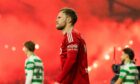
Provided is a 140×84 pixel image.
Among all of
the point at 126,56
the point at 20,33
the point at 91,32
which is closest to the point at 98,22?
the point at 91,32

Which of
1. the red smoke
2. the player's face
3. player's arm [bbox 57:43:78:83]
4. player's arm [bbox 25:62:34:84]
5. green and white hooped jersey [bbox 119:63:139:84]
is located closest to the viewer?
player's arm [bbox 57:43:78:83]

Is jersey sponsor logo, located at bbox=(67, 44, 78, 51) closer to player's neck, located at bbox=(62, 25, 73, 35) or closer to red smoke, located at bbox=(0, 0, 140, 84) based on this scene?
player's neck, located at bbox=(62, 25, 73, 35)

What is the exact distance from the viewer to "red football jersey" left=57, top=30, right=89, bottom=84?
2.94 metres

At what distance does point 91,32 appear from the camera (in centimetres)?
910

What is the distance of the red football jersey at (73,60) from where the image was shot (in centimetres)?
294

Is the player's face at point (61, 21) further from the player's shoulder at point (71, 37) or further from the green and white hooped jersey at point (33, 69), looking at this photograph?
the green and white hooped jersey at point (33, 69)

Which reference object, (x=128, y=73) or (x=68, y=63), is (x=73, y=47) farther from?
(x=128, y=73)

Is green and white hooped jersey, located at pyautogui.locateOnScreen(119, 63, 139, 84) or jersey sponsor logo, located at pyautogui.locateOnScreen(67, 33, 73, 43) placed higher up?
jersey sponsor logo, located at pyautogui.locateOnScreen(67, 33, 73, 43)

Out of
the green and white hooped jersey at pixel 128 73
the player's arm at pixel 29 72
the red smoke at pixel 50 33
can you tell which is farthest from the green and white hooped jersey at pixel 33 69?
the red smoke at pixel 50 33

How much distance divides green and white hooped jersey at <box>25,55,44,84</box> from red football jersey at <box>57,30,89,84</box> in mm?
1524

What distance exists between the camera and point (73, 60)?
2941mm

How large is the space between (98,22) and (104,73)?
3.61ft

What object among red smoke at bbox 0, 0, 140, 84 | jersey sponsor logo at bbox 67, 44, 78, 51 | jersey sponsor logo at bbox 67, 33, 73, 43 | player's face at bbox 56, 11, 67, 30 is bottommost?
jersey sponsor logo at bbox 67, 44, 78, 51

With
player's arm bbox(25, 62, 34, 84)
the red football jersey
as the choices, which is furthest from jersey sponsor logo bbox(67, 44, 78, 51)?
player's arm bbox(25, 62, 34, 84)
